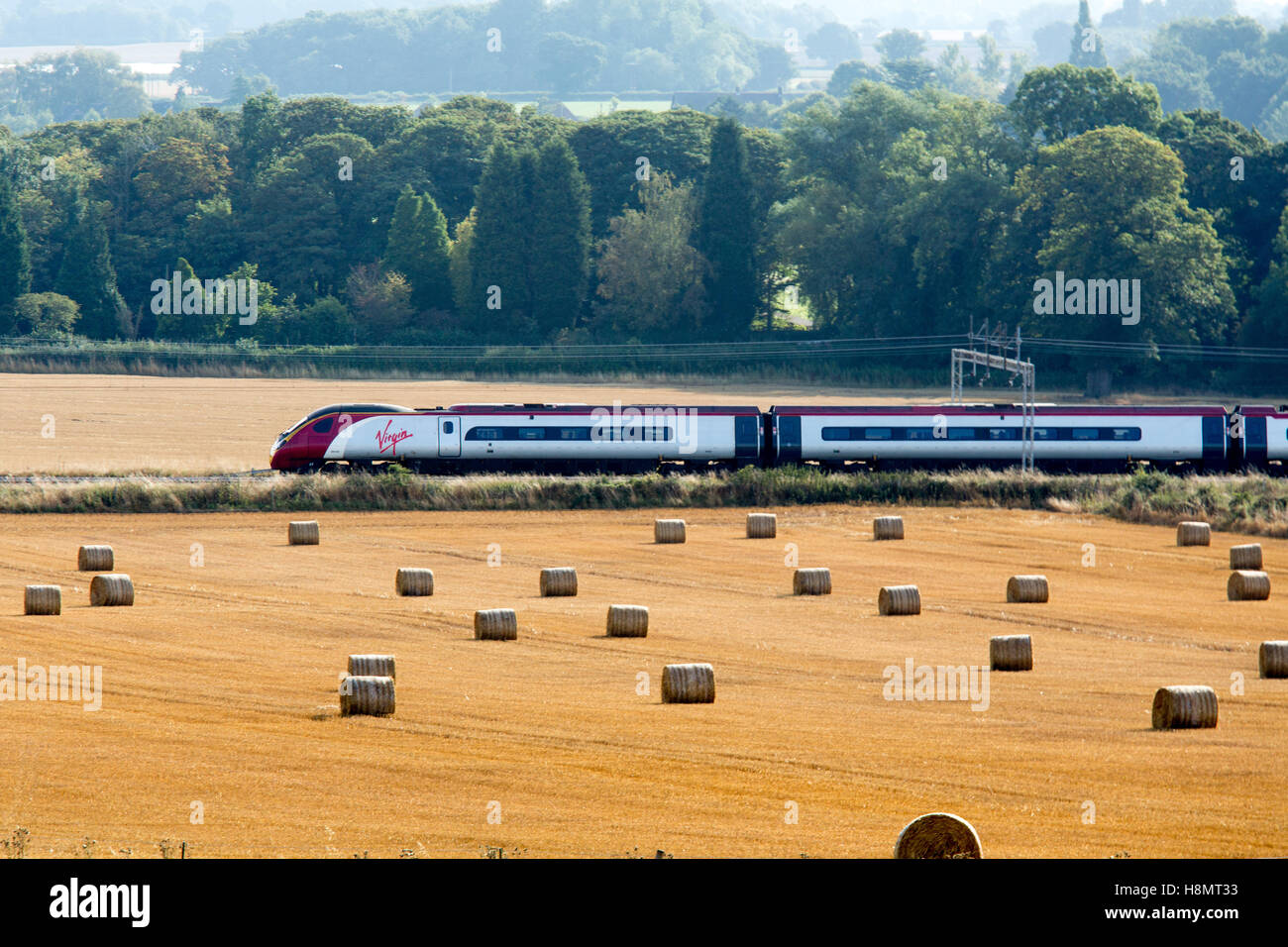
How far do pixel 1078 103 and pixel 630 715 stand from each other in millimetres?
101978

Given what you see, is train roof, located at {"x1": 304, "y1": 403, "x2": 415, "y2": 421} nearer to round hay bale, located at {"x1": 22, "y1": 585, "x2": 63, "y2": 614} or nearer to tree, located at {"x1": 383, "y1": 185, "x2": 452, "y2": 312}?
round hay bale, located at {"x1": 22, "y1": 585, "x2": 63, "y2": 614}

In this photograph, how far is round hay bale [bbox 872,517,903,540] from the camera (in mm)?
44812

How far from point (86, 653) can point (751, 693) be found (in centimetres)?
1069

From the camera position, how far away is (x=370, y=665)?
23016 millimetres

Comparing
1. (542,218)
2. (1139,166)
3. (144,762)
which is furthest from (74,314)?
(144,762)

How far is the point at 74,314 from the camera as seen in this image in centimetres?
11469

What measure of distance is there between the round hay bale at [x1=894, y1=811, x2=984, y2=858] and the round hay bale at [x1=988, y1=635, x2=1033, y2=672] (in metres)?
14.9

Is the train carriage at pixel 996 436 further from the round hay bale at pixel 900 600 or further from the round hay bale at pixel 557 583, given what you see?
the round hay bale at pixel 900 600

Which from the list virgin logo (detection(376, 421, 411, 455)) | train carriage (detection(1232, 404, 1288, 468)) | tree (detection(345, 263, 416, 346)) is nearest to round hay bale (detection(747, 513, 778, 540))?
virgin logo (detection(376, 421, 411, 455))

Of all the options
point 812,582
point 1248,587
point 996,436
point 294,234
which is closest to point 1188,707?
point 812,582

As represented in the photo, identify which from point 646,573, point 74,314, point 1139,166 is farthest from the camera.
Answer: point 74,314

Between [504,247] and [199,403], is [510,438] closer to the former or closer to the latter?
[199,403]

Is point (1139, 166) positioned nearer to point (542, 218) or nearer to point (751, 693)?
point (542, 218)
